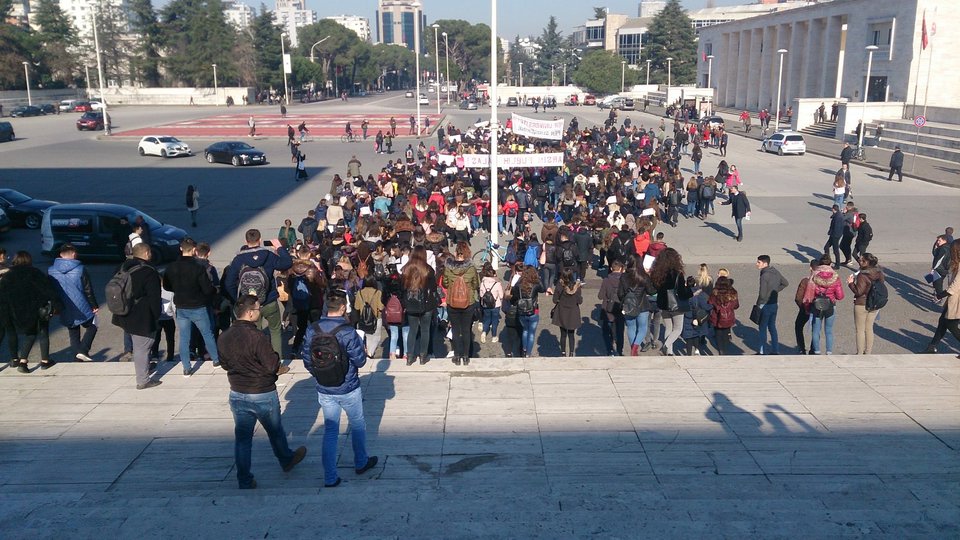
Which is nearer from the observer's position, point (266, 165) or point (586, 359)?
point (586, 359)

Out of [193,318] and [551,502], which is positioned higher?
[193,318]

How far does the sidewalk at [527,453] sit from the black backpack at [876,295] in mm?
1241

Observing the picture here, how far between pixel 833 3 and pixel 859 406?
56.5 m

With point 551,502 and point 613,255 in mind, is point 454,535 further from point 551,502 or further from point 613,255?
point 613,255

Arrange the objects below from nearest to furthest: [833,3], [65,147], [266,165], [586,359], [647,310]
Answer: [586,359] < [647,310] < [266,165] < [65,147] < [833,3]

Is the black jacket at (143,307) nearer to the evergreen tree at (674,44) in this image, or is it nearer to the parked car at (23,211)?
the parked car at (23,211)

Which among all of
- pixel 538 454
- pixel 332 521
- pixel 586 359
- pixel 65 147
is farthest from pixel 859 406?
pixel 65 147

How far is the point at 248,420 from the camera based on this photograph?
574 cm

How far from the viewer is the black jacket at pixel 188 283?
8.17 m

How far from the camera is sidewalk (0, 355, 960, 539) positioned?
546 centimetres

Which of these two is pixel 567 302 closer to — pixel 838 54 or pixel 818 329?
pixel 818 329

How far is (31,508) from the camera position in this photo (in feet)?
18.7

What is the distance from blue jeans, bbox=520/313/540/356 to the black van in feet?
35.2

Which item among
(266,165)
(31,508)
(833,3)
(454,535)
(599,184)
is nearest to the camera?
(454,535)
